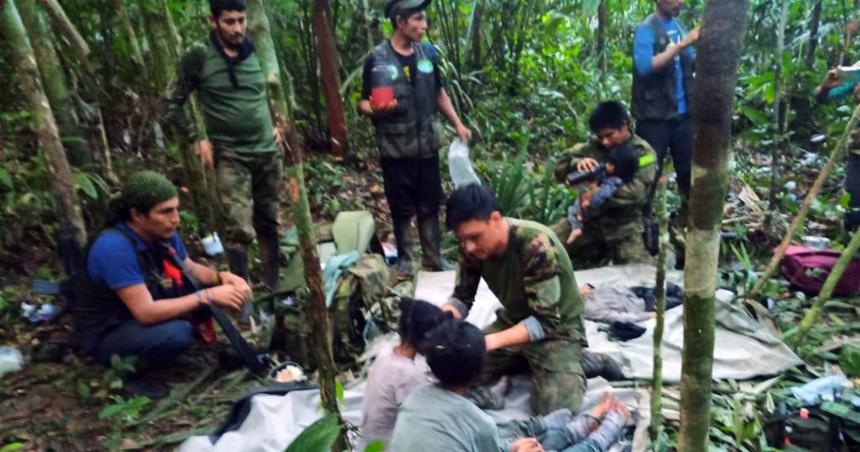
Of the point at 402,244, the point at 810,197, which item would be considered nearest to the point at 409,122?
the point at 402,244

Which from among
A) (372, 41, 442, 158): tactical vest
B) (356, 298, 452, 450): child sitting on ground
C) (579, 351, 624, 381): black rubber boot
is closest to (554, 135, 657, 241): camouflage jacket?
(372, 41, 442, 158): tactical vest

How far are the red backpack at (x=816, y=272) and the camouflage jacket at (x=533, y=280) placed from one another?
1919 mm

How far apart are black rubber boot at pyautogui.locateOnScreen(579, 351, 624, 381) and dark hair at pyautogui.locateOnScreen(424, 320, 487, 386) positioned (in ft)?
4.12

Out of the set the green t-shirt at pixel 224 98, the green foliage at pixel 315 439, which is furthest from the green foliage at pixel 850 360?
Result: the green t-shirt at pixel 224 98

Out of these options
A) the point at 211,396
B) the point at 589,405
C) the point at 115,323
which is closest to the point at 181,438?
the point at 211,396

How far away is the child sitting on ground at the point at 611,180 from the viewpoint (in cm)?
498

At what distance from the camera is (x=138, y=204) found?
356 centimetres

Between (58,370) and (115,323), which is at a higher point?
(115,323)

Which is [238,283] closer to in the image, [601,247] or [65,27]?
[65,27]

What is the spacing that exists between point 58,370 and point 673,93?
14.2 feet

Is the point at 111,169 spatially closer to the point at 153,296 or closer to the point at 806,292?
the point at 153,296

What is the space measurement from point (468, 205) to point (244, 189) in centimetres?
188

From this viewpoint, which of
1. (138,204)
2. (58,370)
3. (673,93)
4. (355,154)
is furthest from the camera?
(355,154)

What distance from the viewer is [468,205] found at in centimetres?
315
